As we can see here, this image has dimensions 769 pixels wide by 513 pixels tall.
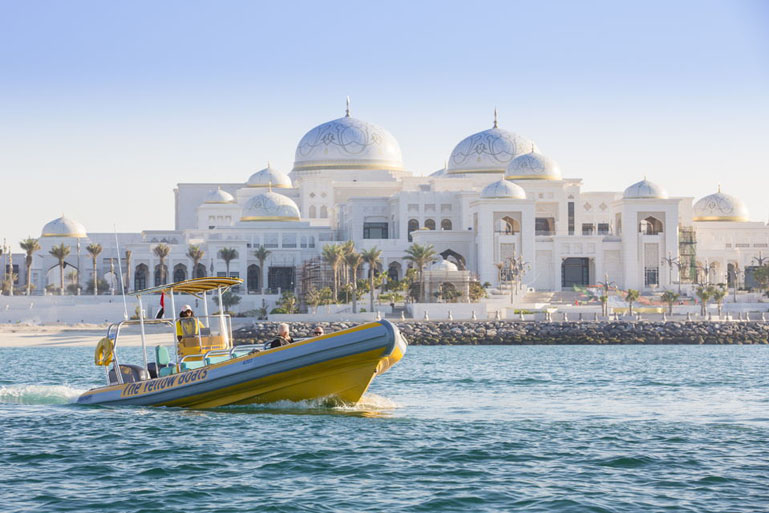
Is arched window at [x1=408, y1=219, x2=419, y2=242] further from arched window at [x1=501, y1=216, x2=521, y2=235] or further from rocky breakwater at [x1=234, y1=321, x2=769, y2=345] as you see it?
rocky breakwater at [x1=234, y1=321, x2=769, y2=345]

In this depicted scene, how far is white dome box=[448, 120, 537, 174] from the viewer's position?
9938cm

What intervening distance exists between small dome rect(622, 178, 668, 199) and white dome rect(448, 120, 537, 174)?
14.1 metres

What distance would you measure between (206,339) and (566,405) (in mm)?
7986

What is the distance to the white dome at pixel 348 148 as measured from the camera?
102 meters

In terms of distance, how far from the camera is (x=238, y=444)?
2042cm

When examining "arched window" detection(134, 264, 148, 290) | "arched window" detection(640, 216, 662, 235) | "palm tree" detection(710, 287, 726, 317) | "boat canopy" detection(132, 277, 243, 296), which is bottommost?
"palm tree" detection(710, 287, 726, 317)

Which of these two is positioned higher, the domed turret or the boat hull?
the domed turret

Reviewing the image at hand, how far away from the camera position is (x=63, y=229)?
310 ft

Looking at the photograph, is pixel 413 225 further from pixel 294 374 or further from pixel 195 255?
pixel 294 374

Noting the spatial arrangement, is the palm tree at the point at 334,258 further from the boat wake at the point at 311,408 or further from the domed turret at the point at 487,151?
the boat wake at the point at 311,408

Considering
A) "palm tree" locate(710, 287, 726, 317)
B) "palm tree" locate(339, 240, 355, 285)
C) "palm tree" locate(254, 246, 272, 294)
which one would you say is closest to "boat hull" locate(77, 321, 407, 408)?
"palm tree" locate(339, 240, 355, 285)

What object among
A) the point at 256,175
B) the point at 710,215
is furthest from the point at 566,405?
the point at 256,175

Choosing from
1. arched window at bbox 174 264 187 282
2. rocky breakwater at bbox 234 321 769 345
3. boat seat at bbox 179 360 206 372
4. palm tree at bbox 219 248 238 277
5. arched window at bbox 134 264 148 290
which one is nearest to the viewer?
boat seat at bbox 179 360 206 372

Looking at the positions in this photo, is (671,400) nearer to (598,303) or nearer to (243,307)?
(598,303)
